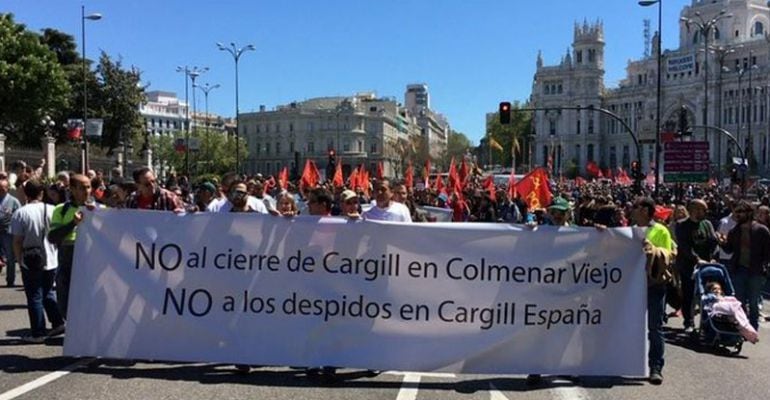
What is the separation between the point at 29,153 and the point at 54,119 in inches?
426

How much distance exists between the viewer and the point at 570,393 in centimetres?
624

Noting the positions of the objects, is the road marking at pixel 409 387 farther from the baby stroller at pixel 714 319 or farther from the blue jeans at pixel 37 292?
the blue jeans at pixel 37 292

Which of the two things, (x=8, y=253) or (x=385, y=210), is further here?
(x=8, y=253)

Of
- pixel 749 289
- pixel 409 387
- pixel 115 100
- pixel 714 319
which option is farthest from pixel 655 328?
pixel 115 100

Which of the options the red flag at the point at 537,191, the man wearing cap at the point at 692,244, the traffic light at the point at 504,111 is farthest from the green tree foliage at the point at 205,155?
the man wearing cap at the point at 692,244

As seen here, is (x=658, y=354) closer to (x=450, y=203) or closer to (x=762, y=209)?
(x=762, y=209)

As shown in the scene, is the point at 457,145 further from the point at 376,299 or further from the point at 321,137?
the point at 376,299

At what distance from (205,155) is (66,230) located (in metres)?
85.1

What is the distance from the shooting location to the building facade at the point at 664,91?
11356 cm

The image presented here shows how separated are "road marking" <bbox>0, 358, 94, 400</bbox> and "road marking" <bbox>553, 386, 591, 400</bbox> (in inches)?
164

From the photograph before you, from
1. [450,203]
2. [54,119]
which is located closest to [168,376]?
[450,203]

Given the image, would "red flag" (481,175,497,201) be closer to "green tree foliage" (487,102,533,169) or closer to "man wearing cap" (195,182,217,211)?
"man wearing cap" (195,182,217,211)

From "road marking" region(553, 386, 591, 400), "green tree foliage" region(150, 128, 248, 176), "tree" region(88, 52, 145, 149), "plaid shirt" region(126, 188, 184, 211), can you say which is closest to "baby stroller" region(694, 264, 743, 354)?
"road marking" region(553, 386, 591, 400)

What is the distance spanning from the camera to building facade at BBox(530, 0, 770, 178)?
114 m
